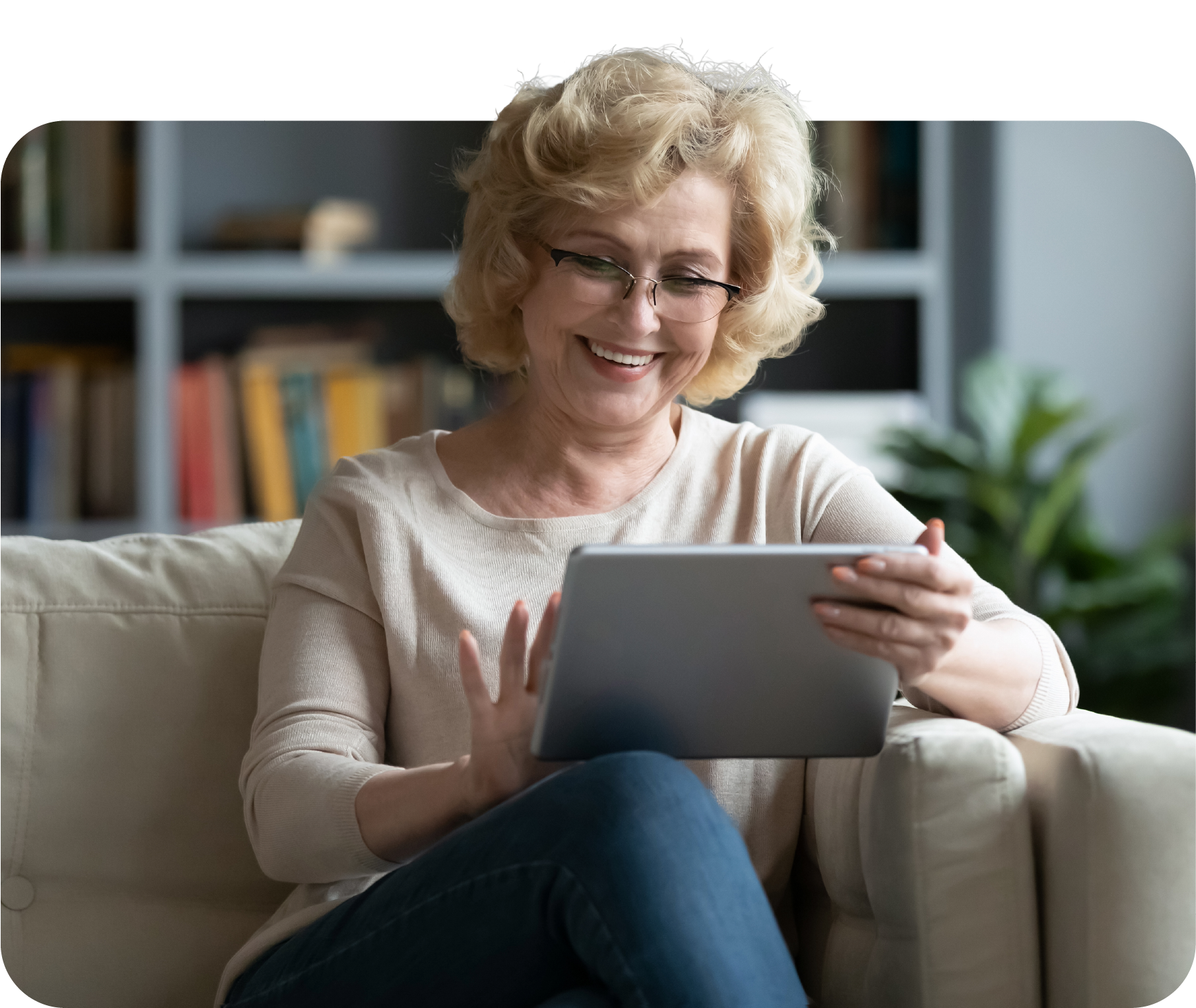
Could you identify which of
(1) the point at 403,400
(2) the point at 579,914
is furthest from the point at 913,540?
(1) the point at 403,400

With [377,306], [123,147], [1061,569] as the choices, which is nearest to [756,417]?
[1061,569]

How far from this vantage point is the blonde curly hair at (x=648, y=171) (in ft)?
4.14

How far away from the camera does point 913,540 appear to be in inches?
49.6

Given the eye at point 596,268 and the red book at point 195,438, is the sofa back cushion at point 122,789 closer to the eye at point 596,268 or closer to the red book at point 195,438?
the eye at point 596,268

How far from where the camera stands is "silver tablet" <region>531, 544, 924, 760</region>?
901 mm

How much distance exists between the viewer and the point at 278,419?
2678 millimetres

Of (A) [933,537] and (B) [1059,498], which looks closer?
(A) [933,537]

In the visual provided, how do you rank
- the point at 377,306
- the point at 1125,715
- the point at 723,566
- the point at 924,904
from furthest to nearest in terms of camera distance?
the point at 377,306 < the point at 1125,715 < the point at 924,904 < the point at 723,566

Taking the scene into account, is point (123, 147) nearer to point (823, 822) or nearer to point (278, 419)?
point (278, 419)

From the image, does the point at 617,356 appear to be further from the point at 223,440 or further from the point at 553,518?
the point at 223,440

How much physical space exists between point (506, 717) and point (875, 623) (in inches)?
11.9

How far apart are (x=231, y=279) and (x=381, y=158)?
0.50 m

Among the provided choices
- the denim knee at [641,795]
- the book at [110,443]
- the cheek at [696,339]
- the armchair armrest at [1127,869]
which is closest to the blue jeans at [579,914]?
the denim knee at [641,795]

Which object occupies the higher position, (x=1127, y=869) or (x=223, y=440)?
(x=223, y=440)
